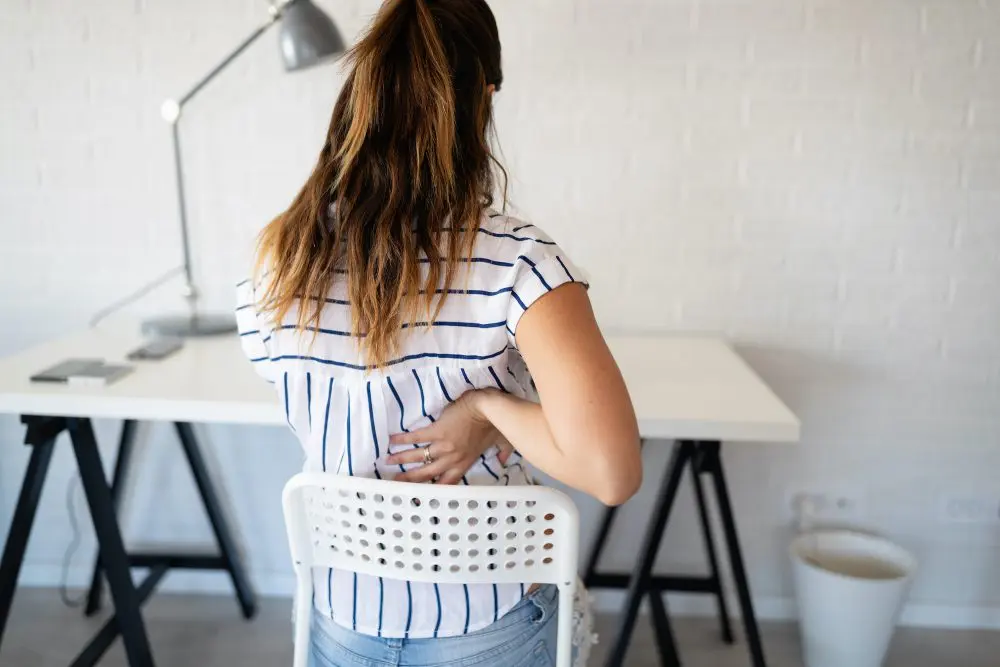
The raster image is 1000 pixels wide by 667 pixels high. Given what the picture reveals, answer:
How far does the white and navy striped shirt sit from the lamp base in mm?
1009

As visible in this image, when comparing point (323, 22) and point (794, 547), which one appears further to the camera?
point (794, 547)

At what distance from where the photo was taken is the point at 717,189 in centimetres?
199

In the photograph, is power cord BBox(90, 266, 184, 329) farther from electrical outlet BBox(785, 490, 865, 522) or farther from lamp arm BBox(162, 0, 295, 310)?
electrical outlet BBox(785, 490, 865, 522)

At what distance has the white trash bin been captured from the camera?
1873 millimetres

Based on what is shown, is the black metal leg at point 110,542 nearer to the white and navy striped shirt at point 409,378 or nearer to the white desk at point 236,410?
the white desk at point 236,410

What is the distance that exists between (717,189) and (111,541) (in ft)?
5.21

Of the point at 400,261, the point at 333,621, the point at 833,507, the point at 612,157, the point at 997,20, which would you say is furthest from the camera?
the point at 833,507

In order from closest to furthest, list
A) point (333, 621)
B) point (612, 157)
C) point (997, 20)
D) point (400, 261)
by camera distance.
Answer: point (400, 261), point (333, 621), point (997, 20), point (612, 157)

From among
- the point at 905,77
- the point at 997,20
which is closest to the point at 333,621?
the point at 905,77

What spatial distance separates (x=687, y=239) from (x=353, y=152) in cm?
131

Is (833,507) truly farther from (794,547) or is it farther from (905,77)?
(905,77)

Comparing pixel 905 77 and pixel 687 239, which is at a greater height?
pixel 905 77

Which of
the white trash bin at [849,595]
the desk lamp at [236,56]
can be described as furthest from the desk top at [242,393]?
the white trash bin at [849,595]

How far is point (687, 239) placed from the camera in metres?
2.02
